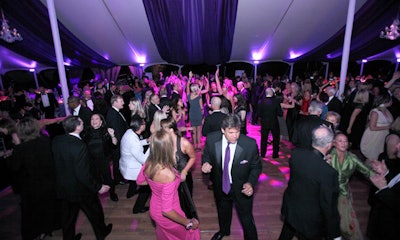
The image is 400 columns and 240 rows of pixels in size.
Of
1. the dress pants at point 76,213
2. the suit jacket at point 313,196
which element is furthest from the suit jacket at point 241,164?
the dress pants at point 76,213

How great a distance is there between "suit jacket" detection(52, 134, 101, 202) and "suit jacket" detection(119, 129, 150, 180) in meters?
0.63

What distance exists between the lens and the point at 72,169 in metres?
2.24

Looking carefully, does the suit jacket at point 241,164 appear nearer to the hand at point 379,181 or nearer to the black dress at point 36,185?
the hand at point 379,181

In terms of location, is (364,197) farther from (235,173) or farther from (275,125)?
(235,173)

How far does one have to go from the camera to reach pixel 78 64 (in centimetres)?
880

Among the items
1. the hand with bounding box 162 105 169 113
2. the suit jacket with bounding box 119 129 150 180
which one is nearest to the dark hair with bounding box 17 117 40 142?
the suit jacket with bounding box 119 129 150 180

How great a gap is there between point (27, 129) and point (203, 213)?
7.34 feet

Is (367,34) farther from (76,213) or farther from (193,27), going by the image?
(76,213)

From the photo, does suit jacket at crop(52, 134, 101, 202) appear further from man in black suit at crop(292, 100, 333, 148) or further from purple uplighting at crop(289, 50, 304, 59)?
purple uplighting at crop(289, 50, 304, 59)

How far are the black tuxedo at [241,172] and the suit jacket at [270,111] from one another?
2293mm

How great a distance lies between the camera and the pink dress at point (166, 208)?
1.71 meters

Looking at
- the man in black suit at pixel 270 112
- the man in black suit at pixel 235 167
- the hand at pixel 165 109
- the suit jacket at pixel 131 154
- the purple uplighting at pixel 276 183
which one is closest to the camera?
the man in black suit at pixel 235 167

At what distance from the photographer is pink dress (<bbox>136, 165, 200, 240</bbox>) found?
1713mm

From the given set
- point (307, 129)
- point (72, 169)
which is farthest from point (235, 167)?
point (72, 169)
